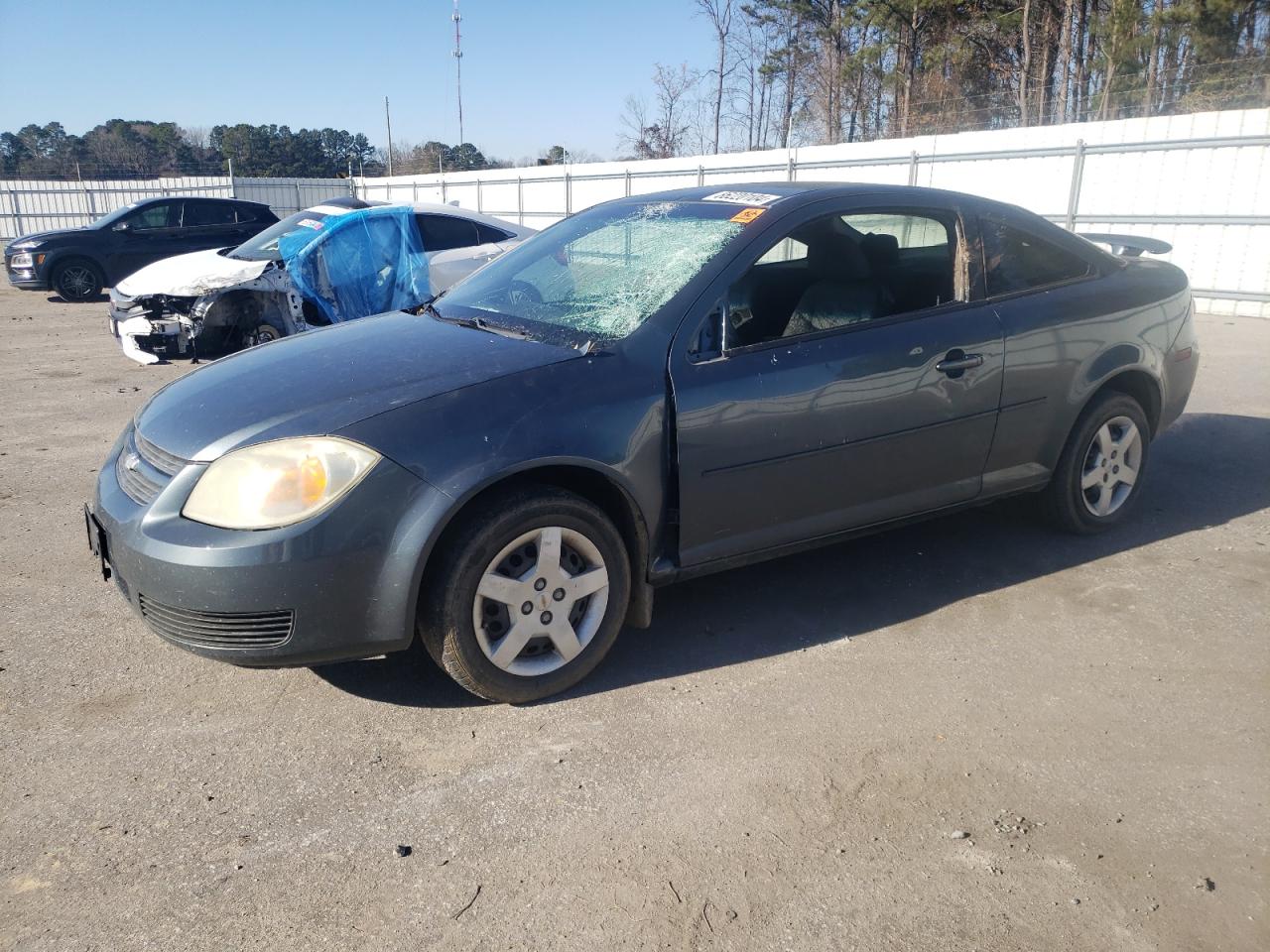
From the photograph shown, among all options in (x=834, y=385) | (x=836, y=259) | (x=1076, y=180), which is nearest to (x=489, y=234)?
(x=836, y=259)

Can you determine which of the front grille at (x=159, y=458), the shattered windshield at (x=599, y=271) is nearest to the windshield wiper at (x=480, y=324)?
the shattered windshield at (x=599, y=271)

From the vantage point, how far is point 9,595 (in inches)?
164

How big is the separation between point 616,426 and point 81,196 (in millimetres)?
27233

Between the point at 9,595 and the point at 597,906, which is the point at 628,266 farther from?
the point at 9,595

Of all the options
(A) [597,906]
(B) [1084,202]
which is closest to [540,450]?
(A) [597,906]

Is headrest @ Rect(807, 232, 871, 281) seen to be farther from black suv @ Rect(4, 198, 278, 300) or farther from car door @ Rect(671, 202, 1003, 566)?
black suv @ Rect(4, 198, 278, 300)

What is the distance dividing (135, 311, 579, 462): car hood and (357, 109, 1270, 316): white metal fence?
8.66 metres

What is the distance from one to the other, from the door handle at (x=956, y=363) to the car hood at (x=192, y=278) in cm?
696

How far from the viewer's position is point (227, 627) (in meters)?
2.94

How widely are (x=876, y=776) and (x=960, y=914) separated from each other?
0.59 meters

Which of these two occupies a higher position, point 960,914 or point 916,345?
point 916,345

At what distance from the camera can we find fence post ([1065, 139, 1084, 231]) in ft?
44.1

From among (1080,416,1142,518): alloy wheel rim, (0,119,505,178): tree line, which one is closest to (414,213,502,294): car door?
(1080,416,1142,518): alloy wheel rim

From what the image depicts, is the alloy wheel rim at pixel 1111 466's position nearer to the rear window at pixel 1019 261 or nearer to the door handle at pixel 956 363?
the rear window at pixel 1019 261
